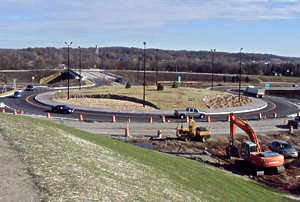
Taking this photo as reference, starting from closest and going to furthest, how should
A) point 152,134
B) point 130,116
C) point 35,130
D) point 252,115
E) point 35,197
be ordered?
point 35,197, point 35,130, point 152,134, point 130,116, point 252,115

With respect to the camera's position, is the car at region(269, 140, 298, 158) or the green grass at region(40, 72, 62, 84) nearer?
the car at region(269, 140, 298, 158)

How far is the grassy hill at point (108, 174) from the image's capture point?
10820 mm

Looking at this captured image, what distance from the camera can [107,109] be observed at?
48.2 metres

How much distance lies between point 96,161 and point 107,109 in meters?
Result: 33.8

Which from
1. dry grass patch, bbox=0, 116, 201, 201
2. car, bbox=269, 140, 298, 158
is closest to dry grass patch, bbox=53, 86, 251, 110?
car, bbox=269, 140, 298, 158

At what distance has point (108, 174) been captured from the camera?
13.2 metres

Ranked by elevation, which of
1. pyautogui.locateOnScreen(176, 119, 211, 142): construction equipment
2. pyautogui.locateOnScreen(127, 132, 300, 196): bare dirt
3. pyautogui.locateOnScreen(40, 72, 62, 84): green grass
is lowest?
pyautogui.locateOnScreen(127, 132, 300, 196): bare dirt

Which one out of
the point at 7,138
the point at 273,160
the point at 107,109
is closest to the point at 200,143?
the point at 273,160

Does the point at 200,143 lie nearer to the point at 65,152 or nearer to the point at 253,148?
the point at 253,148

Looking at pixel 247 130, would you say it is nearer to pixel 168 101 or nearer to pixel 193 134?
pixel 193 134

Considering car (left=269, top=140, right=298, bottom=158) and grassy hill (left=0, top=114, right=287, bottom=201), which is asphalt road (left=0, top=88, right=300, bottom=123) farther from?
grassy hill (left=0, top=114, right=287, bottom=201)

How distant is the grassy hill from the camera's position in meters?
10.8

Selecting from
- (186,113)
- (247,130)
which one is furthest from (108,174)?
(186,113)

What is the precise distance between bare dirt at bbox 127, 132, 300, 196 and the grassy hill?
3.87 metres
